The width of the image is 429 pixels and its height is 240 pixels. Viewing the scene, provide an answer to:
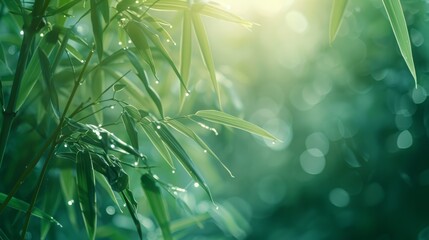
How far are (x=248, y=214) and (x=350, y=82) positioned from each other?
31.0 inches

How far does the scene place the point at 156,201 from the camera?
1.05 m

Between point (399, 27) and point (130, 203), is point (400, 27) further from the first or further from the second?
point (130, 203)

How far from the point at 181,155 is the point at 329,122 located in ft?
6.94

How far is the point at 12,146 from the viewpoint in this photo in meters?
1.41

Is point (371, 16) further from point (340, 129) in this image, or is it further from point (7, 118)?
point (7, 118)

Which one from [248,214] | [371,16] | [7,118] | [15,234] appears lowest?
Result: [248,214]

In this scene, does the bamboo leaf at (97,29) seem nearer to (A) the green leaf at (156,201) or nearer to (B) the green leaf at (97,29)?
(B) the green leaf at (97,29)

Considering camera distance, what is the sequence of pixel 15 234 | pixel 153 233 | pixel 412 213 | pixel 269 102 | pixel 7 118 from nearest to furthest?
pixel 7 118 → pixel 15 234 → pixel 153 233 → pixel 412 213 → pixel 269 102

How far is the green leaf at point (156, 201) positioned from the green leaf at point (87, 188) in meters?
0.15

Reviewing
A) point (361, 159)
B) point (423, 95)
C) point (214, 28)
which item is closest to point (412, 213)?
point (361, 159)

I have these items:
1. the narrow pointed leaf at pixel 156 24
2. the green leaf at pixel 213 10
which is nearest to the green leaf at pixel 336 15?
the green leaf at pixel 213 10

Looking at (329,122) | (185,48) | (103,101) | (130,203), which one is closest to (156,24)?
(185,48)

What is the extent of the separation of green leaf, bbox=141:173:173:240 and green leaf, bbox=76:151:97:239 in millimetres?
154

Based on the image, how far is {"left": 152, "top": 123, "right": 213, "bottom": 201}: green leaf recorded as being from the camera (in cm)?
87
